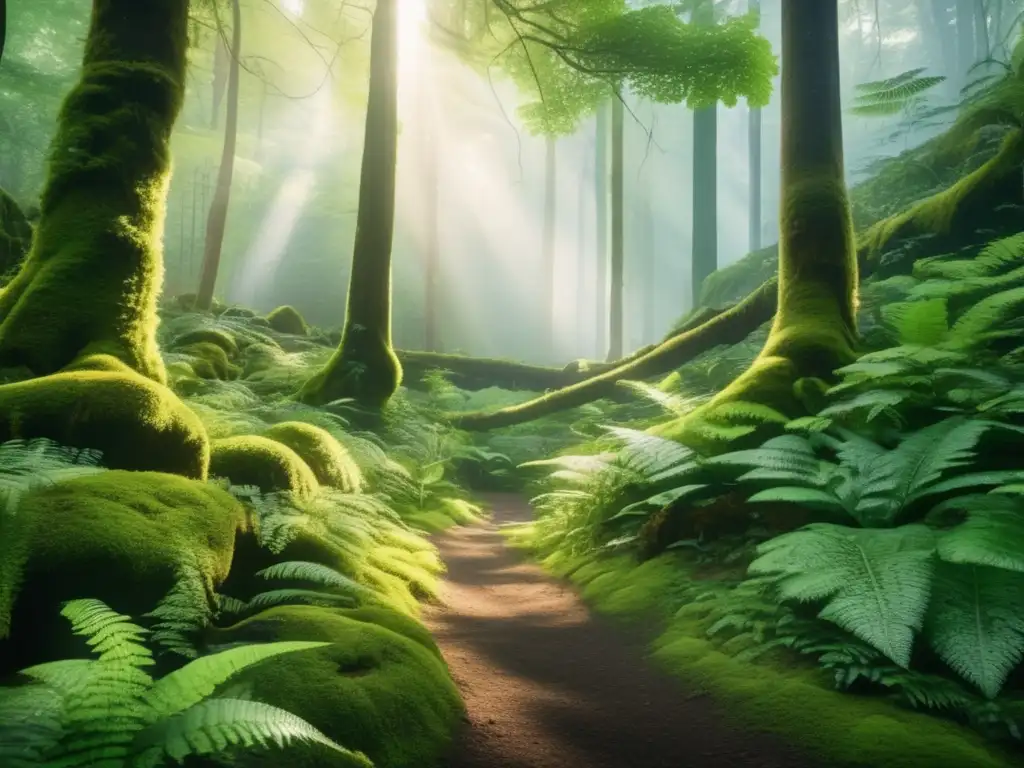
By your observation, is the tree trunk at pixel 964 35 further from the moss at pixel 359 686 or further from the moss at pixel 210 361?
the moss at pixel 359 686

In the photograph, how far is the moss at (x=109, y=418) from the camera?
3527 mm

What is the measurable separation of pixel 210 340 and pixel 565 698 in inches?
397

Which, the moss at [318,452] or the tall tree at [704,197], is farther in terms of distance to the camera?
the tall tree at [704,197]

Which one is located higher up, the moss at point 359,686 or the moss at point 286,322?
the moss at point 286,322

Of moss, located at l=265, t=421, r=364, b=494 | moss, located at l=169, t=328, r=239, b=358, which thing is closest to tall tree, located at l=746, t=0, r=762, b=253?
moss, located at l=169, t=328, r=239, b=358

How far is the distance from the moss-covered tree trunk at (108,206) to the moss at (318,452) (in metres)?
1.16

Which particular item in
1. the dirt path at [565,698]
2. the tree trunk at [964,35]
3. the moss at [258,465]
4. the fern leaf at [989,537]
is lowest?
the dirt path at [565,698]

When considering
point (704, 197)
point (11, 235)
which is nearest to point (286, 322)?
point (11, 235)

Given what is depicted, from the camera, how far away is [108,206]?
15.5 ft

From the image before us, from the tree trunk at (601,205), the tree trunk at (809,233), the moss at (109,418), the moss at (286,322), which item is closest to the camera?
the moss at (109,418)

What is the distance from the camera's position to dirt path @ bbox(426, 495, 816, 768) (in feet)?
8.64

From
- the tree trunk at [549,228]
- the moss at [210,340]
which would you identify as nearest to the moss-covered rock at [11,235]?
the moss at [210,340]

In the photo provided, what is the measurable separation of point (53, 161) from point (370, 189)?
555 cm

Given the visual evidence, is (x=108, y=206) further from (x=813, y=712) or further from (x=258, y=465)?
(x=813, y=712)
